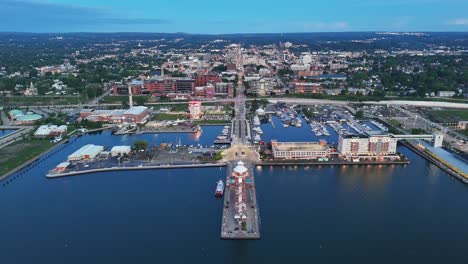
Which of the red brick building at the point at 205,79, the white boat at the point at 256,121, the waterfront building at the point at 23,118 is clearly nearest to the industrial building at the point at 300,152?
the white boat at the point at 256,121

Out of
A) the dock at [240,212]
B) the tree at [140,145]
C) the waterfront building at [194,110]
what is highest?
the waterfront building at [194,110]

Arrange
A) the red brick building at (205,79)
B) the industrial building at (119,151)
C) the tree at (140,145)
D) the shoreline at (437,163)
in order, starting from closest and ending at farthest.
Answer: the shoreline at (437,163)
the industrial building at (119,151)
the tree at (140,145)
the red brick building at (205,79)

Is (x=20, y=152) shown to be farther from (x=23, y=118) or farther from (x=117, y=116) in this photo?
(x=23, y=118)

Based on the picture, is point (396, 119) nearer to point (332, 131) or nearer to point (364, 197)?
point (332, 131)

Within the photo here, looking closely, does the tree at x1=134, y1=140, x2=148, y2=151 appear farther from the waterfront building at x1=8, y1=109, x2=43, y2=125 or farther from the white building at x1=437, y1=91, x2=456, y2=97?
the white building at x1=437, y1=91, x2=456, y2=97

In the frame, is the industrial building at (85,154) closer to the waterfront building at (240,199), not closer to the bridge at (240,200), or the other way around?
the bridge at (240,200)
